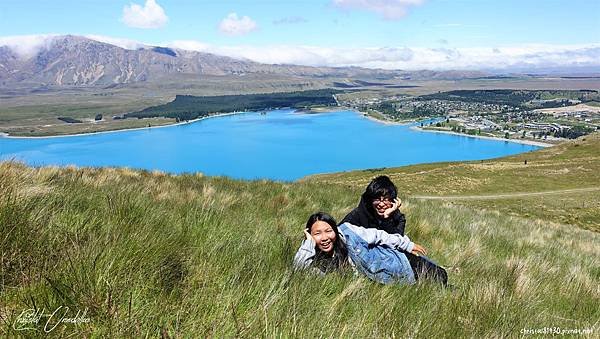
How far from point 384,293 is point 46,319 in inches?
70.5

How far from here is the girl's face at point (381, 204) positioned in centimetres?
471

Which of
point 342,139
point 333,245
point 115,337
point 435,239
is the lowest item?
point 342,139

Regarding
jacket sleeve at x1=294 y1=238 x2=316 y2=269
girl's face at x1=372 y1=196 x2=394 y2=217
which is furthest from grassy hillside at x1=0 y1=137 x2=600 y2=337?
girl's face at x1=372 y1=196 x2=394 y2=217

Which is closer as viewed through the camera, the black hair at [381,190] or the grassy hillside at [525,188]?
the black hair at [381,190]

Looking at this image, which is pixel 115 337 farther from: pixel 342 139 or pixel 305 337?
pixel 342 139

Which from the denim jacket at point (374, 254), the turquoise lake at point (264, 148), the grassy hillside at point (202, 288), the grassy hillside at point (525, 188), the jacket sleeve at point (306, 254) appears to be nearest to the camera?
the grassy hillside at point (202, 288)

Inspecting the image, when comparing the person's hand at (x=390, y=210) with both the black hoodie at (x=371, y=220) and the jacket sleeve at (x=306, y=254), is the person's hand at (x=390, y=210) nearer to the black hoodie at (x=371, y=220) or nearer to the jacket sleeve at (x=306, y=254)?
the black hoodie at (x=371, y=220)

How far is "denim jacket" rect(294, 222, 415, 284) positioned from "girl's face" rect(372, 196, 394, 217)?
0.68 meters

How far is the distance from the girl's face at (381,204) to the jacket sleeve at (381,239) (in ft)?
2.24

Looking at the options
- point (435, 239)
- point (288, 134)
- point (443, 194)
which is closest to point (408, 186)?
point (443, 194)

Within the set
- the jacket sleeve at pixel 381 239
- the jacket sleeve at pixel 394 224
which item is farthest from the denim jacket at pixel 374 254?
the jacket sleeve at pixel 394 224

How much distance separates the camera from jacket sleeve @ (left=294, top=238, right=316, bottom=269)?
324 cm

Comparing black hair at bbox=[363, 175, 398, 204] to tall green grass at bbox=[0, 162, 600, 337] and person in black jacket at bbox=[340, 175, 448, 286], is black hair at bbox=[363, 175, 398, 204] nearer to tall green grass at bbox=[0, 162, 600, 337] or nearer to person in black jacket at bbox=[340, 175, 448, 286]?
person in black jacket at bbox=[340, 175, 448, 286]

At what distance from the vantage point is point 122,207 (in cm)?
363
